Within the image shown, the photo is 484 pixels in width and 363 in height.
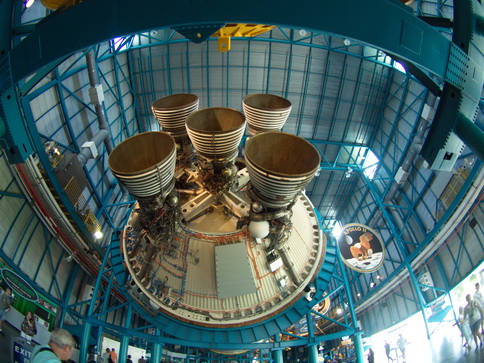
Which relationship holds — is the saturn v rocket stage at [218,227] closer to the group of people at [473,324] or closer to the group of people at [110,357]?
the group of people at [473,324]

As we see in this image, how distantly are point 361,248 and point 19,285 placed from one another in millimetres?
13605

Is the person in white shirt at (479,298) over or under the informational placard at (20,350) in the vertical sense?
over

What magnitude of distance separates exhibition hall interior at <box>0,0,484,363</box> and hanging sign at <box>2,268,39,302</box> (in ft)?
0.25

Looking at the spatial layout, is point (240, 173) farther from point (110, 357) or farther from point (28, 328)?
point (110, 357)

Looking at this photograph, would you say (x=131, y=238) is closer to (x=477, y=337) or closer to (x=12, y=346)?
(x=12, y=346)

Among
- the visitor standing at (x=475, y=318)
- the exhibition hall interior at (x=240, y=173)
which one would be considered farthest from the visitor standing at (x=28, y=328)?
the visitor standing at (x=475, y=318)

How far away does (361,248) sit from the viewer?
14430 millimetres

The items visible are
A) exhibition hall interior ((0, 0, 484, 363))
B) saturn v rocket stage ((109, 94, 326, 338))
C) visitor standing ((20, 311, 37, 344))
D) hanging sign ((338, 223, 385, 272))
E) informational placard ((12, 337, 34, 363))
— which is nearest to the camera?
exhibition hall interior ((0, 0, 484, 363))

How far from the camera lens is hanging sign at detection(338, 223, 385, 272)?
14125mm

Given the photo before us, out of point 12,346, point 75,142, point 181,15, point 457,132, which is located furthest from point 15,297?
point 457,132

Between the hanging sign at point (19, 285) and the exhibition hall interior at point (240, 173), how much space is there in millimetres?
76

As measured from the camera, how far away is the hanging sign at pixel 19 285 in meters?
10.4

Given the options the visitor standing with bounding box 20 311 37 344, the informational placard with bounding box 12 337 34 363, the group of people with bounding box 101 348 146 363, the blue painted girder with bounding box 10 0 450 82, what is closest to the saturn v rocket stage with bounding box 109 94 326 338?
the blue painted girder with bounding box 10 0 450 82

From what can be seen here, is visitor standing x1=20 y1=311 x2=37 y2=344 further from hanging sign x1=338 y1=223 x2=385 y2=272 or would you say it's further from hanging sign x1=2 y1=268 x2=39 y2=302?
hanging sign x1=338 y1=223 x2=385 y2=272
